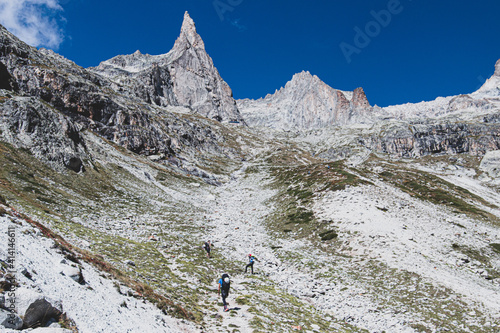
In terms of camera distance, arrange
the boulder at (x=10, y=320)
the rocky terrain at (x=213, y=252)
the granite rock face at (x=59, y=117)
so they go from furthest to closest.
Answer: the granite rock face at (x=59, y=117)
the rocky terrain at (x=213, y=252)
the boulder at (x=10, y=320)

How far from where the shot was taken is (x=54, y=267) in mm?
11438

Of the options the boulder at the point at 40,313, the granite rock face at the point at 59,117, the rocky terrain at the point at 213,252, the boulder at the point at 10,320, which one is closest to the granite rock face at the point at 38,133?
the granite rock face at the point at 59,117

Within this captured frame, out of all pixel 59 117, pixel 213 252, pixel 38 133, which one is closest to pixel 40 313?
pixel 213 252

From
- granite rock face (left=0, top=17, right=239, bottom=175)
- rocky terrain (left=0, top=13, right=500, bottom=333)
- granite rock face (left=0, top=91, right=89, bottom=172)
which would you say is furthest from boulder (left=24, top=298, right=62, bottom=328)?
granite rock face (left=0, top=17, right=239, bottom=175)

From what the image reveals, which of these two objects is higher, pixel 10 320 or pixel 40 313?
pixel 10 320

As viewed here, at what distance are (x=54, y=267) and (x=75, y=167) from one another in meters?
46.5

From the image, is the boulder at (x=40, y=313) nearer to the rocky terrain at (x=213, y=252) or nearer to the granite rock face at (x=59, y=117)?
the rocky terrain at (x=213, y=252)

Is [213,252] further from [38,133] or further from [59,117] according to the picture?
[59,117]

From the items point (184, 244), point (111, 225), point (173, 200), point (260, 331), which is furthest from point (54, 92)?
point (260, 331)

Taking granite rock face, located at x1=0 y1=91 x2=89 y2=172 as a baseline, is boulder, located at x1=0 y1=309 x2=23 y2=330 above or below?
below

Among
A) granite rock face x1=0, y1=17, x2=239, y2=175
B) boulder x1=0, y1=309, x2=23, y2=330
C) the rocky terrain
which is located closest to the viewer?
boulder x1=0, y1=309, x2=23, y2=330

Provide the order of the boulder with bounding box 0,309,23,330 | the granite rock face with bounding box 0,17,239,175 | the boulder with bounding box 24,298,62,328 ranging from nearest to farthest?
1. the boulder with bounding box 0,309,23,330
2. the boulder with bounding box 24,298,62,328
3. the granite rock face with bounding box 0,17,239,175

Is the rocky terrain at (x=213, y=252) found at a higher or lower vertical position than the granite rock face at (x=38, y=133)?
lower

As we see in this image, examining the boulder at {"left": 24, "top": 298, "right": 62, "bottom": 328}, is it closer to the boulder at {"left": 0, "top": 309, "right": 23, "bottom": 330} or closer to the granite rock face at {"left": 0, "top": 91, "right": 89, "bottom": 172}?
the boulder at {"left": 0, "top": 309, "right": 23, "bottom": 330}
